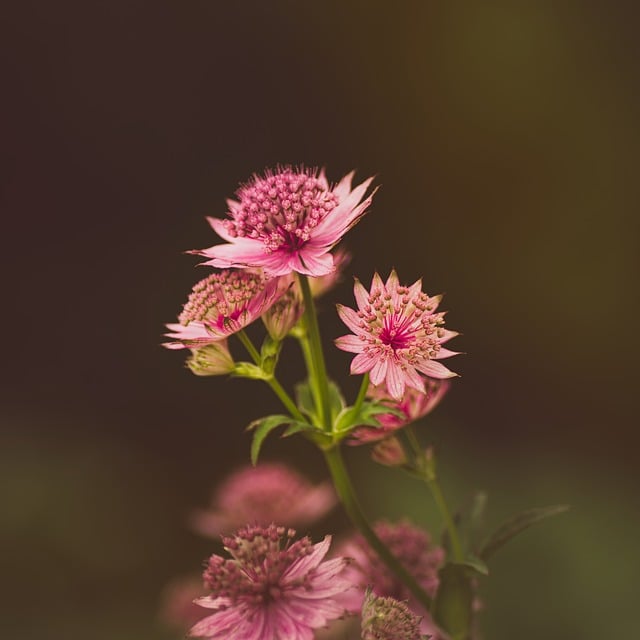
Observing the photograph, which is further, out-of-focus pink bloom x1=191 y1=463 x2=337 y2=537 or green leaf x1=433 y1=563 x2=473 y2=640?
out-of-focus pink bloom x1=191 y1=463 x2=337 y2=537

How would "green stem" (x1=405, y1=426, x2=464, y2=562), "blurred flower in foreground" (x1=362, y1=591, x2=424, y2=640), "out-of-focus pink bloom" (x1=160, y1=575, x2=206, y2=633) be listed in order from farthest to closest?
"out-of-focus pink bloom" (x1=160, y1=575, x2=206, y2=633) < "green stem" (x1=405, y1=426, x2=464, y2=562) < "blurred flower in foreground" (x1=362, y1=591, x2=424, y2=640)

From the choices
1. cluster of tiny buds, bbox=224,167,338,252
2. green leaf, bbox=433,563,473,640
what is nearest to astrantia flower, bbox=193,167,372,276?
cluster of tiny buds, bbox=224,167,338,252

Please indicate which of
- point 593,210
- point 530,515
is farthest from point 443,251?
point 530,515

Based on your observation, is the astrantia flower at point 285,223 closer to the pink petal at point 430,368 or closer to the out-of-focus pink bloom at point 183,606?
the pink petal at point 430,368

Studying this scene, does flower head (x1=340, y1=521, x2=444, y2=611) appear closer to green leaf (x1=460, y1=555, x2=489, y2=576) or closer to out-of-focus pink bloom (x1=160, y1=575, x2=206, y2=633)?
green leaf (x1=460, y1=555, x2=489, y2=576)

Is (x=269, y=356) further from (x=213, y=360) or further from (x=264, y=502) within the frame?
(x=264, y=502)
